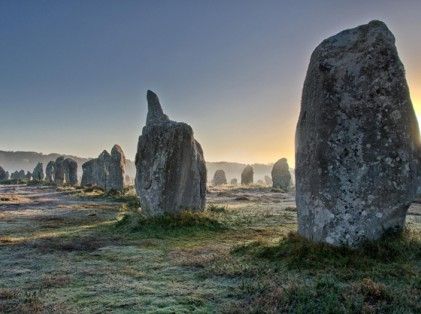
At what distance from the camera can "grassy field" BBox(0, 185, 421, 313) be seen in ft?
25.1

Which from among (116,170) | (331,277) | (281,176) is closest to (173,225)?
(331,277)

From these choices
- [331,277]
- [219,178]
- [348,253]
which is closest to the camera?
A: [331,277]

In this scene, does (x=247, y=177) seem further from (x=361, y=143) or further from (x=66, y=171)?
(x=361, y=143)

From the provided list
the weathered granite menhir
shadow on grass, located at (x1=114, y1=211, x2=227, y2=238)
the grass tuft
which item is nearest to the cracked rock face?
the grass tuft

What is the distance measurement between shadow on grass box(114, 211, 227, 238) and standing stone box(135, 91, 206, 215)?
3.90 feet

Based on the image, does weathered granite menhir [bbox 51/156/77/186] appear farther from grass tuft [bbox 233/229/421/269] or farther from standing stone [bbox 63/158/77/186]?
grass tuft [bbox 233/229/421/269]

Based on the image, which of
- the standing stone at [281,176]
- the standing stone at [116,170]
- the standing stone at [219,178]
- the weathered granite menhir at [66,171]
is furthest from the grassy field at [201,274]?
the standing stone at [219,178]

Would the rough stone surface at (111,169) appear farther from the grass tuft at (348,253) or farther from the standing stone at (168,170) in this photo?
the grass tuft at (348,253)

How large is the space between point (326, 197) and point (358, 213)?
0.82 meters

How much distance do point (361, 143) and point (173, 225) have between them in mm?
8341

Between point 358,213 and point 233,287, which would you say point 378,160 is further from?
point 233,287

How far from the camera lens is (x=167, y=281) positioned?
376 inches

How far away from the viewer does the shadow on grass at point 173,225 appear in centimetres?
1628

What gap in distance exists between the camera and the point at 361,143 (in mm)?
10734
